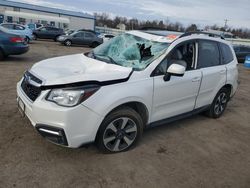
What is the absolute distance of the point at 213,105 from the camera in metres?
5.60

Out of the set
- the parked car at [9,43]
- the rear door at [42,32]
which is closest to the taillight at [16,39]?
the parked car at [9,43]

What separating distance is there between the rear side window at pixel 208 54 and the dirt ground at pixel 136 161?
1.29 m

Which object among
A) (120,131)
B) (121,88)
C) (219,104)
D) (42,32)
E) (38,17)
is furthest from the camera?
(38,17)

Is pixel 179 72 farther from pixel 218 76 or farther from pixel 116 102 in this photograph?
pixel 218 76

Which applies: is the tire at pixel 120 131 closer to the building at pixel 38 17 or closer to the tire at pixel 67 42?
the tire at pixel 67 42

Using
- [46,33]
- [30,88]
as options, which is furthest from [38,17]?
[30,88]

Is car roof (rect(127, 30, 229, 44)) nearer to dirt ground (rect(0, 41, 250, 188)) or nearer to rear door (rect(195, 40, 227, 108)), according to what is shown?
rear door (rect(195, 40, 227, 108))

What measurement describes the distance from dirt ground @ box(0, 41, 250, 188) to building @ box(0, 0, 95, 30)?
150 ft

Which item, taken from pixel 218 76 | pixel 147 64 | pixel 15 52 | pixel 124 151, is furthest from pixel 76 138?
pixel 15 52

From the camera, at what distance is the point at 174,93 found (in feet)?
13.9

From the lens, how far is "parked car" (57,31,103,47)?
23.4 meters

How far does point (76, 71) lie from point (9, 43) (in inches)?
306

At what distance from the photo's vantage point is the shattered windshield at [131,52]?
4023 mm

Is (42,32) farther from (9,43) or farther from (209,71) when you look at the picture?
(209,71)
